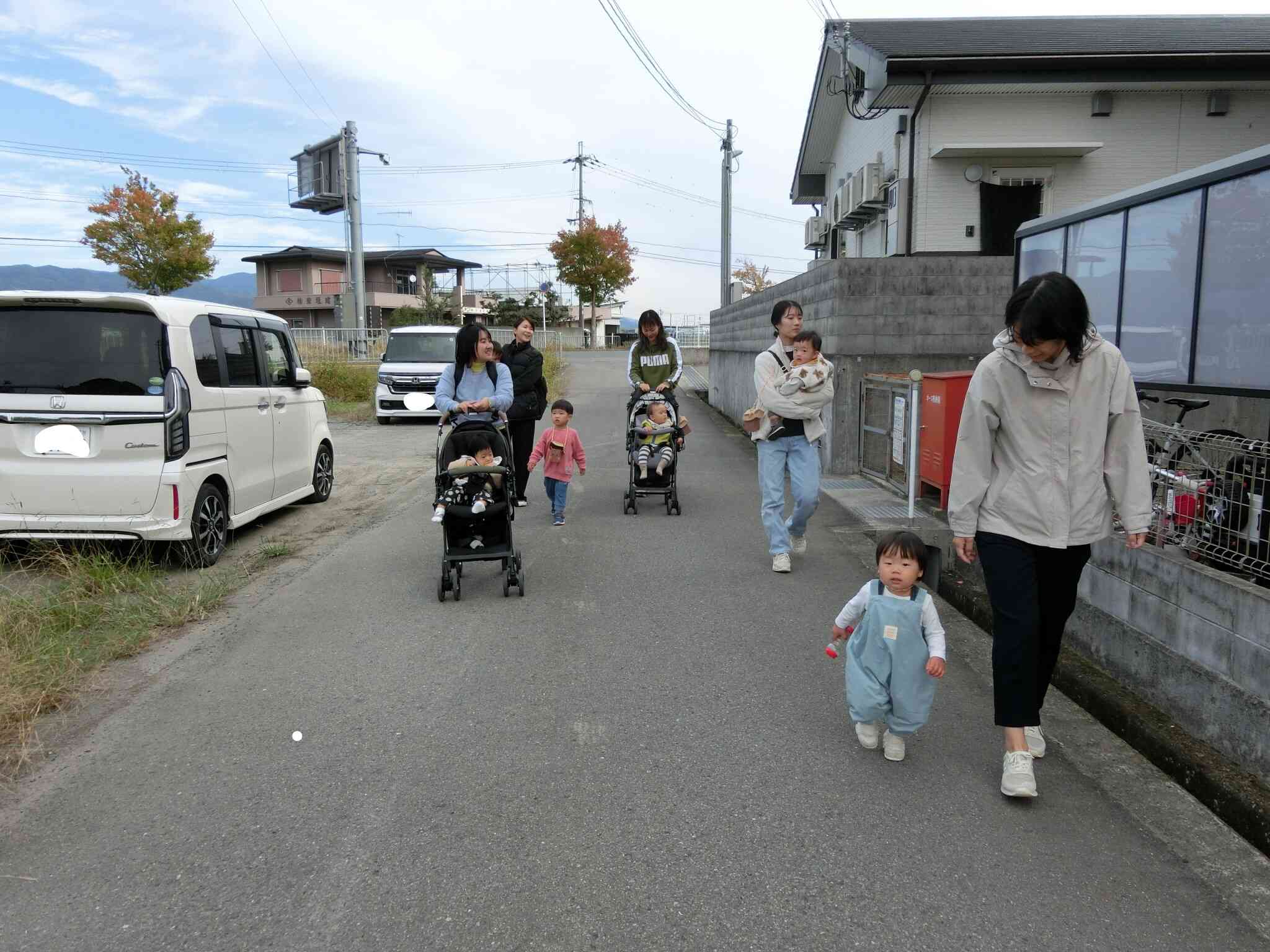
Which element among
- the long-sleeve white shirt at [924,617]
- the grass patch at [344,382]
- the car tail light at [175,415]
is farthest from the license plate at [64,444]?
the grass patch at [344,382]

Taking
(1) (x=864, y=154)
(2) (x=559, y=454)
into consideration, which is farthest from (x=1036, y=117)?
(2) (x=559, y=454)

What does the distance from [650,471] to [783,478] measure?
2464 millimetres

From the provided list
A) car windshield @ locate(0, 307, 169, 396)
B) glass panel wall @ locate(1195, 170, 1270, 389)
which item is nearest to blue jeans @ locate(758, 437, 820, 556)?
glass panel wall @ locate(1195, 170, 1270, 389)

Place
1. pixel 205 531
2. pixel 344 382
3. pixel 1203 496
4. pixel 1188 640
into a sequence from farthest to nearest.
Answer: pixel 344 382
pixel 205 531
pixel 1203 496
pixel 1188 640

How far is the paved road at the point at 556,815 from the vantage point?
2.79 metres

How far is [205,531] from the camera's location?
7.16 meters

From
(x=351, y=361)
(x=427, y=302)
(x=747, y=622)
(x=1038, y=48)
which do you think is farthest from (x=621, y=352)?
(x=747, y=622)

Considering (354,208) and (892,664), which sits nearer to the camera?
(892,664)

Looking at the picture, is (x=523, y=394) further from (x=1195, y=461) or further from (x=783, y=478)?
(x=1195, y=461)

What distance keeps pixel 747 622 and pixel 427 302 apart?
163 ft

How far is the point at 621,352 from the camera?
177 ft

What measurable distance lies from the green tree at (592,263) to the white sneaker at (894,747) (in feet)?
206

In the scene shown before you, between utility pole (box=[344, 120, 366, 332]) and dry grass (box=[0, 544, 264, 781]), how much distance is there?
25887 millimetres

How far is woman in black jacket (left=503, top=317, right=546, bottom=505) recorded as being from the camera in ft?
30.9
